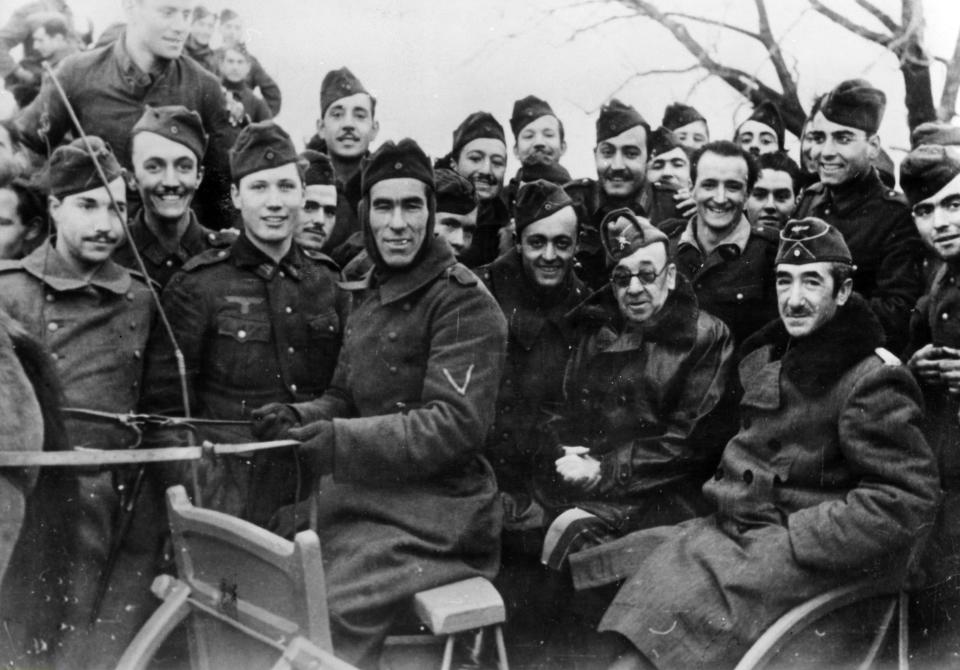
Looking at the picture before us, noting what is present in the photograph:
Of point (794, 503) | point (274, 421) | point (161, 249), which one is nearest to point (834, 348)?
point (794, 503)

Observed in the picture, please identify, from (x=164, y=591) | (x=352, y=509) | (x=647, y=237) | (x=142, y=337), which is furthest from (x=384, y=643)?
(x=647, y=237)

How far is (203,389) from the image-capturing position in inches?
132

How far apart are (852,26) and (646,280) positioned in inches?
37.9

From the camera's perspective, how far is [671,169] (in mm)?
4059

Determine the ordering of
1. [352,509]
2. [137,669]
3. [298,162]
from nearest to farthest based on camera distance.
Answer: [137,669]
[352,509]
[298,162]

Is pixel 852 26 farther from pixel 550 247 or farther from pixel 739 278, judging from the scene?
pixel 550 247

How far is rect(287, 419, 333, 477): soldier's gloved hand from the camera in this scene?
3.15 m

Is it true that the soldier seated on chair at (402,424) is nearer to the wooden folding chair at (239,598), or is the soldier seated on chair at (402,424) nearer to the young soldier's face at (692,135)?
the wooden folding chair at (239,598)

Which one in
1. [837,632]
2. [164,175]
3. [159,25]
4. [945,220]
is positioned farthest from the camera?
[159,25]

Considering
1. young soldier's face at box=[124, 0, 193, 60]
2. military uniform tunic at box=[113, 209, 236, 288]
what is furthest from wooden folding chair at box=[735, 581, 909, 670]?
Answer: young soldier's face at box=[124, 0, 193, 60]

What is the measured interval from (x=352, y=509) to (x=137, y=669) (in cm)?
72

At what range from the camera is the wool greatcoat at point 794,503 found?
9.53 feet

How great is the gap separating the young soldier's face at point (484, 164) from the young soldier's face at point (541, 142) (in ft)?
0.22

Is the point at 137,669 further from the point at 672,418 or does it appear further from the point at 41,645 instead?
the point at 672,418
